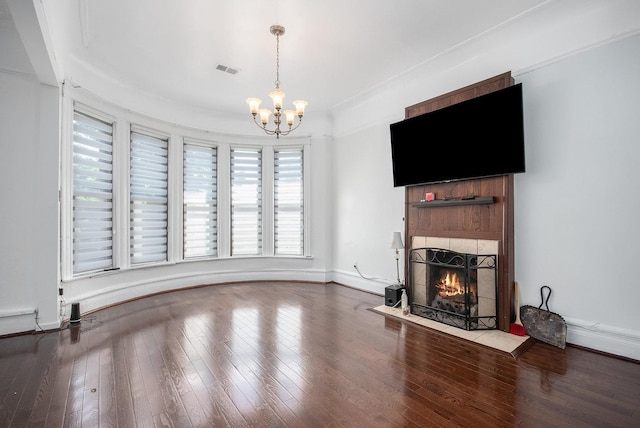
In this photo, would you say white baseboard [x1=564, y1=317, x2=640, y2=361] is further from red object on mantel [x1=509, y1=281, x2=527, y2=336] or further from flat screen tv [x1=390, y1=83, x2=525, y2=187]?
flat screen tv [x1=390, y1=83, x2=525, y2=187]

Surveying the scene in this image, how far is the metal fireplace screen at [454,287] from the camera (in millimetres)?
3262

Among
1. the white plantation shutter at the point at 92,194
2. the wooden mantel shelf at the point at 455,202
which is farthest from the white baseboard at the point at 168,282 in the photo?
the wooden mantel shelf at the point at 455,202

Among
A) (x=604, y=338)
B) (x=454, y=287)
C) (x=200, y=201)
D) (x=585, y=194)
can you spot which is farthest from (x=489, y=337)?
(x=200, y=201)

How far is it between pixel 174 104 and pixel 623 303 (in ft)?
20.7

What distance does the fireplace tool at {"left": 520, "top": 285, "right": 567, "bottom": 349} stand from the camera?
2.85 meters

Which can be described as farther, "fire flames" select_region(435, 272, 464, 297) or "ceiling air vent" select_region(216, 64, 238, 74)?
"ceiling air vent" select_region(216, 64, 238, 74)

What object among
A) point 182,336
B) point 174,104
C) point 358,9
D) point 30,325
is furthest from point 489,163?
point 30,325

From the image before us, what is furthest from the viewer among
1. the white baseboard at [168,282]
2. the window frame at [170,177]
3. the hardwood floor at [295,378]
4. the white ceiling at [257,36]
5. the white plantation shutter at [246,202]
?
the white plantation shutter at [246,202]

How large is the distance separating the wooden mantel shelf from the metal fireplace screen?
563 millimetres

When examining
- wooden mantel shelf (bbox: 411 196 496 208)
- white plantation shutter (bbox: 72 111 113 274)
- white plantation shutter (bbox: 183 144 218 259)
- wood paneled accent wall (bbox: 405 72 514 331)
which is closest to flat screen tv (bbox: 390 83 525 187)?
wood paneled accent wall (bbox: 405 72 514 331)

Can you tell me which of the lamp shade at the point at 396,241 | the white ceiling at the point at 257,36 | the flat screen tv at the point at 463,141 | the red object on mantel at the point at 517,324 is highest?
the white ceiling at the point at 257,36

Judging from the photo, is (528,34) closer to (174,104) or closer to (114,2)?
(114,2)

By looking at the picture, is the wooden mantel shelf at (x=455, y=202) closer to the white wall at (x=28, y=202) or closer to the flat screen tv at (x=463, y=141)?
the flat screen tv at (x=463, y=141)

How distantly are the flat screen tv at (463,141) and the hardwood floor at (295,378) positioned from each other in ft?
6.06
